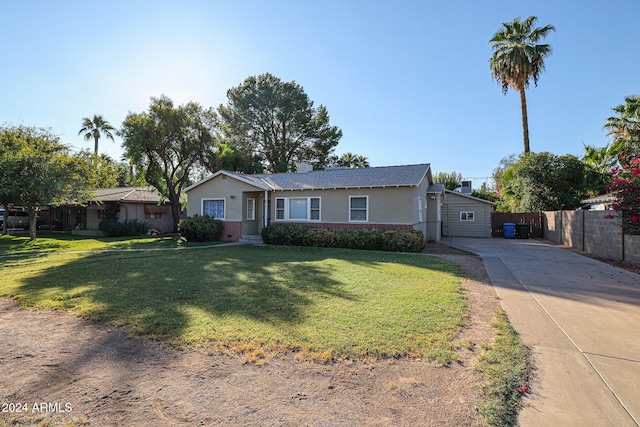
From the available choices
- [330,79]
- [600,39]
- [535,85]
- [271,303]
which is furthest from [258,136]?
[271,303]

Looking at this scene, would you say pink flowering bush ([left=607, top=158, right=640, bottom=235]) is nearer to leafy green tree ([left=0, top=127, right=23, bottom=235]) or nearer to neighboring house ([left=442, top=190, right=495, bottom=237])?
neighboring house ([left=442, top=190, right=495, bottom=237])

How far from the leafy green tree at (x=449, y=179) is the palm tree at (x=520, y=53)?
592 inches

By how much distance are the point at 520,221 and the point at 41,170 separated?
95.9ft

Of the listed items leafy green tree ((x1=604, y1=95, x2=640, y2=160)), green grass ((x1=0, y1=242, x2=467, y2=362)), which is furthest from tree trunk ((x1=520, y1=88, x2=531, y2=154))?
green grass ((x1=0, y1=242, x2=467, y2=362))

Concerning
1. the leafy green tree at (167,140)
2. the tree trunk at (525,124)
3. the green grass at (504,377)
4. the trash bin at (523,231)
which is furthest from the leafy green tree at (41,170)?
the tree trunk at (525,124)

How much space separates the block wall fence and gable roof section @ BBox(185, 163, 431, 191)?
7.10 metres

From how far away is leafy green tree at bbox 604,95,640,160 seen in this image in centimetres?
1735

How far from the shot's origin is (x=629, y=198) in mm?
9734

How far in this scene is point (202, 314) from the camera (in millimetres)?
4949

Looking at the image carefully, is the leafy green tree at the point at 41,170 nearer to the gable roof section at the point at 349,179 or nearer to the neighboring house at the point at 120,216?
the neighboring house at the point at 120,216

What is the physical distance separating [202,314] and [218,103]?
33.4 meters

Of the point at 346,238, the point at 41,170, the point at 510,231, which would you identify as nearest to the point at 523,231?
the point at 510,231

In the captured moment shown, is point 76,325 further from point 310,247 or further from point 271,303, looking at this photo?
point 310,247

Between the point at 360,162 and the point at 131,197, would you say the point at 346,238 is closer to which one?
the point at 131,197
